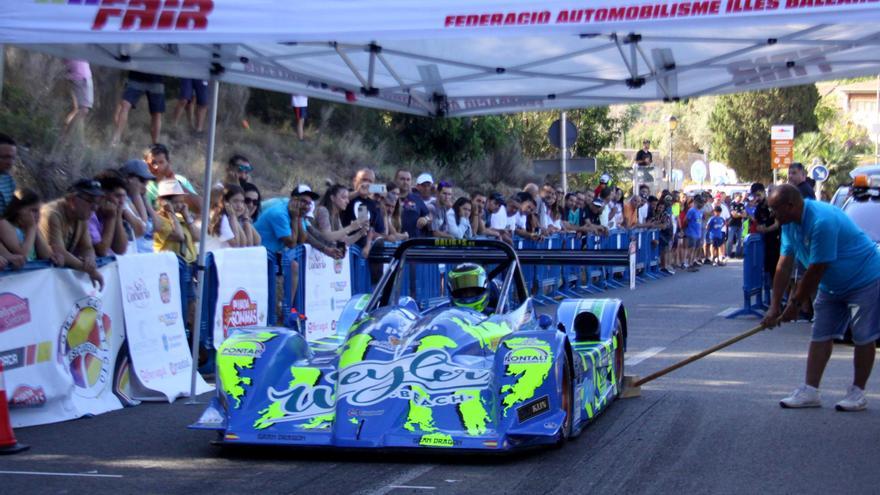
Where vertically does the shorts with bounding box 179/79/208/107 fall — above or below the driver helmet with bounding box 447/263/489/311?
above

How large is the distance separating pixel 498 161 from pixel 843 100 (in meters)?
86.8

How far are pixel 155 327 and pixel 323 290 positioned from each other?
3.52 meters

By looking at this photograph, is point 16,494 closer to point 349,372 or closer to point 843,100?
point 349,372

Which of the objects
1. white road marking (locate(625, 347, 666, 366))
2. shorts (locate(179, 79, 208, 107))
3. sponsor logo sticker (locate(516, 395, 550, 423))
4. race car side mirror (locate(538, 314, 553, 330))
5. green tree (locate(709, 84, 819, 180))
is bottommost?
white road marking (locate(625, 347, 666, 366))

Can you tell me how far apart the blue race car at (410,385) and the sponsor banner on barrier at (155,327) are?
93.5 inches

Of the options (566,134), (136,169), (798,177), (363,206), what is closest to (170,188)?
(136,169)

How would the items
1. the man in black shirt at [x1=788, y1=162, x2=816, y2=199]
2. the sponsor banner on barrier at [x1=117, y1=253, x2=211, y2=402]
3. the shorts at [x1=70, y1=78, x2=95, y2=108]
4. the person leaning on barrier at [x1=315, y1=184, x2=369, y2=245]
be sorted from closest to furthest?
the sponsor banner on barrier at [x1=117, y1=253, x2=211, y2=402]
the person leaning on barrier at [x1=315, y1=184, x2=369, y2=245]
the man in black shirt at [x1=788, y1=162, x2=816, y2=199]
the shorts at [x1=70, y1=78, x2=95, y2=108]

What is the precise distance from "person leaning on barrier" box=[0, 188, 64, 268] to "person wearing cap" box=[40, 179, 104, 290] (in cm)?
12

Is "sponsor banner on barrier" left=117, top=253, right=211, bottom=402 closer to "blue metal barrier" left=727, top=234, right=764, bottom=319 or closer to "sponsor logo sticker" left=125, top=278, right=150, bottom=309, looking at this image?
"sponsor logo sticker" left=125, top=278, right=150, bottom=309

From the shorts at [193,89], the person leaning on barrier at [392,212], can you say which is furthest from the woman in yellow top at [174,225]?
the shorts at [193,89]

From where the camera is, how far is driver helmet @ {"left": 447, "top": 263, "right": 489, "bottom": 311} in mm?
9172

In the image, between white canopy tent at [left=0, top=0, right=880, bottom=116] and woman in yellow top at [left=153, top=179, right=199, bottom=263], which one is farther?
woman in yellow top at [left=153, top=179, right=199, bottom=263]

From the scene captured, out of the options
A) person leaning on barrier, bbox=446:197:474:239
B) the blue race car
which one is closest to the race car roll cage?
the blue race car

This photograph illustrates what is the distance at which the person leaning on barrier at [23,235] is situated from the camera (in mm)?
9039
